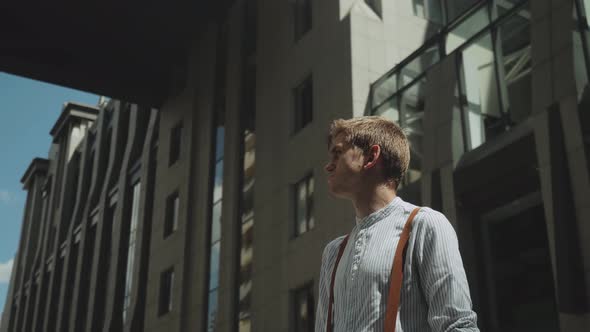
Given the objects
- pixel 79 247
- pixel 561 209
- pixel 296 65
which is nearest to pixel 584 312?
pixel 561 209

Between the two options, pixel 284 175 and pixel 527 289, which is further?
pixel 284 175

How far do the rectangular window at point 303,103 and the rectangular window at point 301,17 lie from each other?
1.96 meters

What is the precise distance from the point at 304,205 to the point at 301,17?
7039 mm

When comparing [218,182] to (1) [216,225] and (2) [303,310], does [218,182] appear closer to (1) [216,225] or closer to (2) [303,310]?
(1) [216,225]

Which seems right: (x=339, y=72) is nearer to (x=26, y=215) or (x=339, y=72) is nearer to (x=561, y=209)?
(x=561, y=209)

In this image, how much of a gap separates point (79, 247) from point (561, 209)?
33.5 meters

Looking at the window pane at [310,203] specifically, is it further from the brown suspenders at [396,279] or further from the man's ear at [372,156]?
the brown suspenders at [396,279]

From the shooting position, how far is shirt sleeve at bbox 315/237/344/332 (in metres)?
3.47

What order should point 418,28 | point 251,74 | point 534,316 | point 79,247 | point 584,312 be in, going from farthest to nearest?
point 79,247 → point 251,74 → point 418,28 → point 534,316 → point 584,312

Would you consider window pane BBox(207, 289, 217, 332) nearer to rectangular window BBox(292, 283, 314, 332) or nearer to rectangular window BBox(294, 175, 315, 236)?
rectangular window BBox(292, 283, 314, 332)

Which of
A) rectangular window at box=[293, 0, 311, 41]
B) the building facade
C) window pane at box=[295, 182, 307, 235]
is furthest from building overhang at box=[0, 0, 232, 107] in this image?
window pane at box=[295, 182, 307, 235]

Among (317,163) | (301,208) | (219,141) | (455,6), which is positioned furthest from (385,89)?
(219,141)

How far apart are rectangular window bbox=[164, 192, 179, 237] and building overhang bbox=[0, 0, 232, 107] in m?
6.18

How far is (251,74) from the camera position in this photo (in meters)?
27.2
